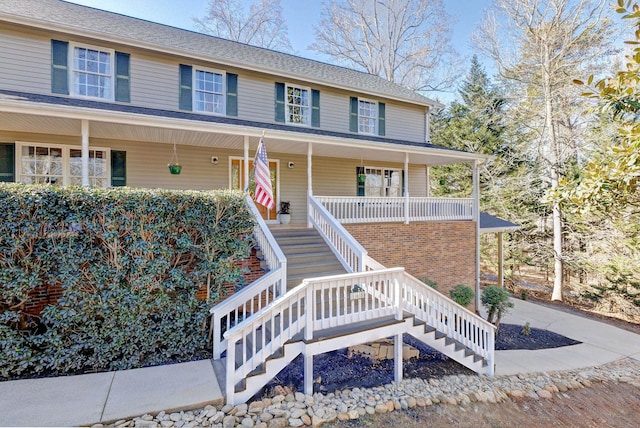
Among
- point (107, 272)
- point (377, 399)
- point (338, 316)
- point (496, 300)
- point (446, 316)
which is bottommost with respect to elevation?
point (377, 399)

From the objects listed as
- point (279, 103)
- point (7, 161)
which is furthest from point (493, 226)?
point (7, 161)

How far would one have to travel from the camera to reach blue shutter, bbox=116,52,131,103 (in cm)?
847

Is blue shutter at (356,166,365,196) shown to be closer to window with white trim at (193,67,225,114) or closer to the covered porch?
the covered porch

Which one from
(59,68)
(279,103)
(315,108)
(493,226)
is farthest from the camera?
(493,226)

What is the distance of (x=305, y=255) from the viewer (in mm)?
7242

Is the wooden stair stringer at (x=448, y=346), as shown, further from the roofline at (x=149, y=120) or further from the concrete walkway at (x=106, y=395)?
the roofline at (x=149, y=120)

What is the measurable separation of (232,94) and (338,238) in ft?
19.8

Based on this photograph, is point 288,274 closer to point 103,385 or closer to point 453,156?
point 103,385

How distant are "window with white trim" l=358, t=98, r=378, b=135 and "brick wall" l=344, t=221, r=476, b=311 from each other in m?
4.86

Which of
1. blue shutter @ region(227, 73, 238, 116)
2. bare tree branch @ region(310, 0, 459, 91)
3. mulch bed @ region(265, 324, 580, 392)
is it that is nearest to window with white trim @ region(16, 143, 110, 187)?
blue shutter @ region(227, 73, 238, 116)

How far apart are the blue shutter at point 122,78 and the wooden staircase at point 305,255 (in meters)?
5.57

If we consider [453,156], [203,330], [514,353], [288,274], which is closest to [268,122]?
[288,274]

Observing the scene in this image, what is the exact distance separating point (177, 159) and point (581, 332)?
44.7 ft

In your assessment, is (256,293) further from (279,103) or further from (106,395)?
(279,103)
